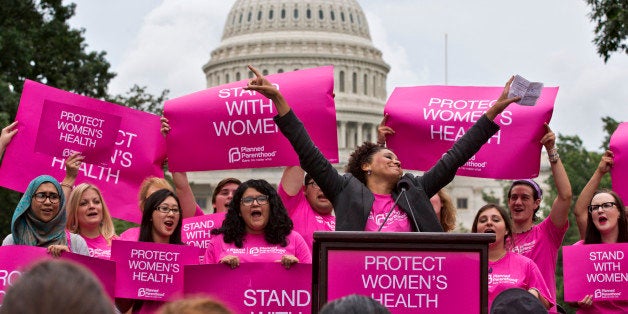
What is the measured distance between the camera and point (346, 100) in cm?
Answer: 12344

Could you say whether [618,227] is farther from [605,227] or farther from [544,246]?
[544,246]

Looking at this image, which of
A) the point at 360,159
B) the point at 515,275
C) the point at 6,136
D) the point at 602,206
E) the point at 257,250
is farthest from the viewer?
the point at 6,136

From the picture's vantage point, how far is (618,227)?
9.23 meters

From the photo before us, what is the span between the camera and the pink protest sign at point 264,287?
789 cm

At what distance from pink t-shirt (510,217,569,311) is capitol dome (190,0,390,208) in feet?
365

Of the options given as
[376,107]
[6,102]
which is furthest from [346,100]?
[6,102]

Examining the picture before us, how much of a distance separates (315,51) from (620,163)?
114951 mm

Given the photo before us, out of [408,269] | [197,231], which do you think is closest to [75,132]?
[197,231]

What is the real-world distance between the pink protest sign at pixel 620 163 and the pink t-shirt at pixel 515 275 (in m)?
2.00

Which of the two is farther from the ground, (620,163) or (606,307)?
(620,163)

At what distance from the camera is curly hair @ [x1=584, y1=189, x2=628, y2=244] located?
9125 millimetres

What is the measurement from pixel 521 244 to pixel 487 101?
154cm

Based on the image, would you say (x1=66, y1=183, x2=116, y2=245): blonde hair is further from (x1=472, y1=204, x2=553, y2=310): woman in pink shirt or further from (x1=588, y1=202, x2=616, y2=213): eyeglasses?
(x1=588, y1=202, x2=616, y2=213): eyeglasses

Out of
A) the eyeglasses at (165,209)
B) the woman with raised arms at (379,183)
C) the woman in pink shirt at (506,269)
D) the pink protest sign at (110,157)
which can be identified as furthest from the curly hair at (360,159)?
the pink protest sign at (110,157)
